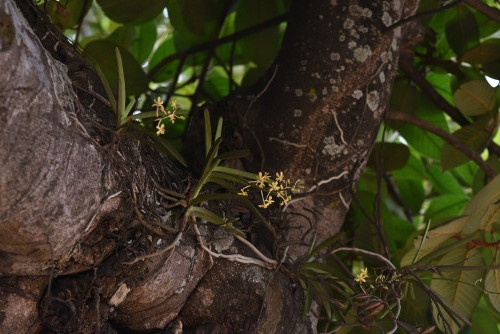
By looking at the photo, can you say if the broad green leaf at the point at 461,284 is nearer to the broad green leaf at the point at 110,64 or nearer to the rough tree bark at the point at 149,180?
the rough tree bark at the point at 149,180

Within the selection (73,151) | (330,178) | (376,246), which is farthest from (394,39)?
(73,151)

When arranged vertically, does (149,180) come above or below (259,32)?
above

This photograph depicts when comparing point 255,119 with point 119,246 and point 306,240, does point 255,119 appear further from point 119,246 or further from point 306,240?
point 119,246

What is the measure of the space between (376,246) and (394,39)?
0.37 meters

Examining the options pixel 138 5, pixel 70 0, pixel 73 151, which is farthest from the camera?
pixel 70 0

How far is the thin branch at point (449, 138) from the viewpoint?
118 centimetres

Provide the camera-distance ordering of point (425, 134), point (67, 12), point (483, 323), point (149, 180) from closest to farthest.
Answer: point (149, 180) < point (67, 12) < point (483, 323) < point (425, 134)

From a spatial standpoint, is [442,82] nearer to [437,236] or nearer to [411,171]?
[411,171]

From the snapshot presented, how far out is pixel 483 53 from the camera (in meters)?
1.29

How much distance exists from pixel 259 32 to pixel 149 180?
0.69 m

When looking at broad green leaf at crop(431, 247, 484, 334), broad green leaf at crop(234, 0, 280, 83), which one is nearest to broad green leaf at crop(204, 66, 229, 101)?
broad green leaf at crop(234, 0, 280, 83)

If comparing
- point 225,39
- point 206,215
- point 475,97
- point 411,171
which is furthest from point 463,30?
point 206,215

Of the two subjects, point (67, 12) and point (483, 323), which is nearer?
point (67, 12)

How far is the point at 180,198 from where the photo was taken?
0.81 metres
